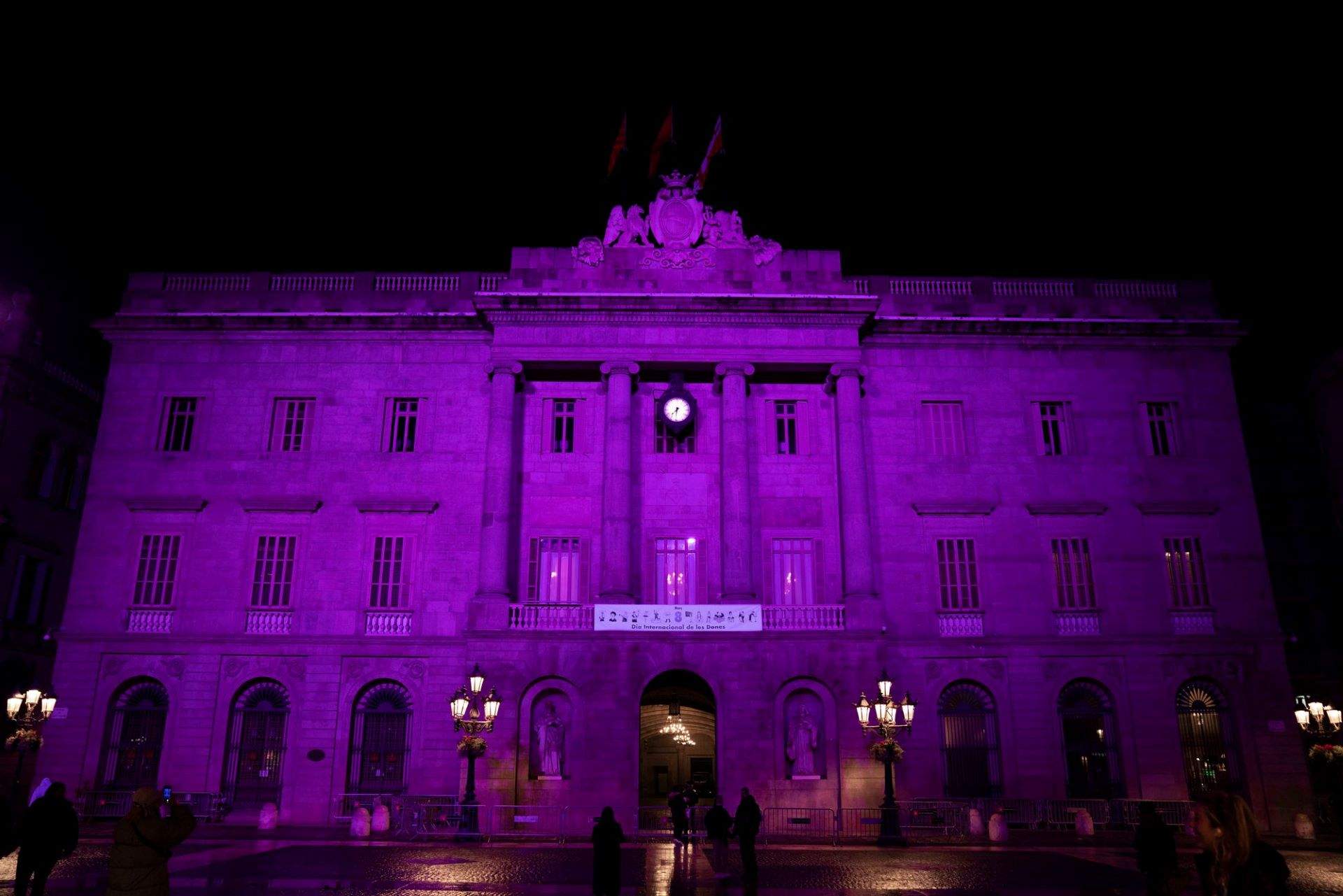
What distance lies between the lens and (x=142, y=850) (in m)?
8.61

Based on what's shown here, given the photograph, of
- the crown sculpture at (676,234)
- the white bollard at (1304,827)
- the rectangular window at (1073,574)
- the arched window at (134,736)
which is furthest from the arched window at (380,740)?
the white bollard at (1304,827)

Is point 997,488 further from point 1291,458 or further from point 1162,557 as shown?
point 1291,458

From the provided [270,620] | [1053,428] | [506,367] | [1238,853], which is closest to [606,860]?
[1238,853]

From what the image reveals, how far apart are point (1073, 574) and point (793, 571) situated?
32.9 feet

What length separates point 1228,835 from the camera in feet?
20.0

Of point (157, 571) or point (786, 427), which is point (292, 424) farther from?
point (786, 427)

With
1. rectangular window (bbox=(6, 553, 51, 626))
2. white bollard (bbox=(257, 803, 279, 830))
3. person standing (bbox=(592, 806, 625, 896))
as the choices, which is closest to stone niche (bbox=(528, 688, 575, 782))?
white bollard (bbox=(257, 803, 279, 830))

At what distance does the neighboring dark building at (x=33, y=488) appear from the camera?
116 ft

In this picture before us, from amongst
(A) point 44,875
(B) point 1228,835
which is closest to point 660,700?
(A) point 44,875

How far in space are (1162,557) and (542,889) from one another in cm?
2566

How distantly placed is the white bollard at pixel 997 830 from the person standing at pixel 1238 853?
73.0 feet

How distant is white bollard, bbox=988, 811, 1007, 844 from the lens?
2639 cm

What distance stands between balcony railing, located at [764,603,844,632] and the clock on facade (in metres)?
7.32

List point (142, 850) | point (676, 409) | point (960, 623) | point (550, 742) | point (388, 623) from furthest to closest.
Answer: point (676, 409) < point (960, 623) < point (388, 623) < point (550, 742) < point (142, 850)
